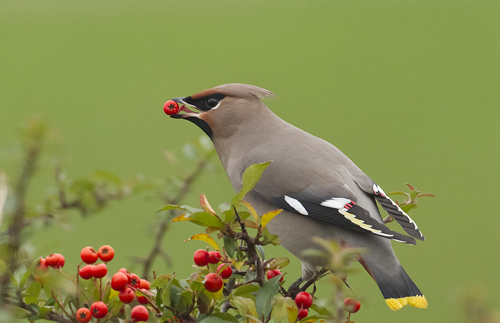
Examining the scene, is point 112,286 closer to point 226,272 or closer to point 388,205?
point 226,272

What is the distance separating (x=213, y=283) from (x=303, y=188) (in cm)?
96

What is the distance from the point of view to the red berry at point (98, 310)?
1.37 metres

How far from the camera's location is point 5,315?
74 centimetres

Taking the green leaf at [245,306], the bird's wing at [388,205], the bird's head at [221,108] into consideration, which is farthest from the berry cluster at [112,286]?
the bird's head at [221,108]

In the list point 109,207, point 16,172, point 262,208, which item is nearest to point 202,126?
point 262,208

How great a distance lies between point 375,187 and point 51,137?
56.6 inches

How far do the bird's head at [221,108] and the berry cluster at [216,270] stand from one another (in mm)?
Answer: 1165

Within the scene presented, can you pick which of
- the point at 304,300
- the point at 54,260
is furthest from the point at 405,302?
the point at 54,260

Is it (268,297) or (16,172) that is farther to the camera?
(268,297)

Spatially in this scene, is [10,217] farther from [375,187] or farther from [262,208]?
[375,187]

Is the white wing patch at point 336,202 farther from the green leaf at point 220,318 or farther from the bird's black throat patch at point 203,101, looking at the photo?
the green leaf at point 220,318

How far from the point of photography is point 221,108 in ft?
8.59

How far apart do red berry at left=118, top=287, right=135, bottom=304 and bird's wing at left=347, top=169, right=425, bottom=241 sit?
3.50 feet

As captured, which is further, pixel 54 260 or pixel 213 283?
pixel 54 260
